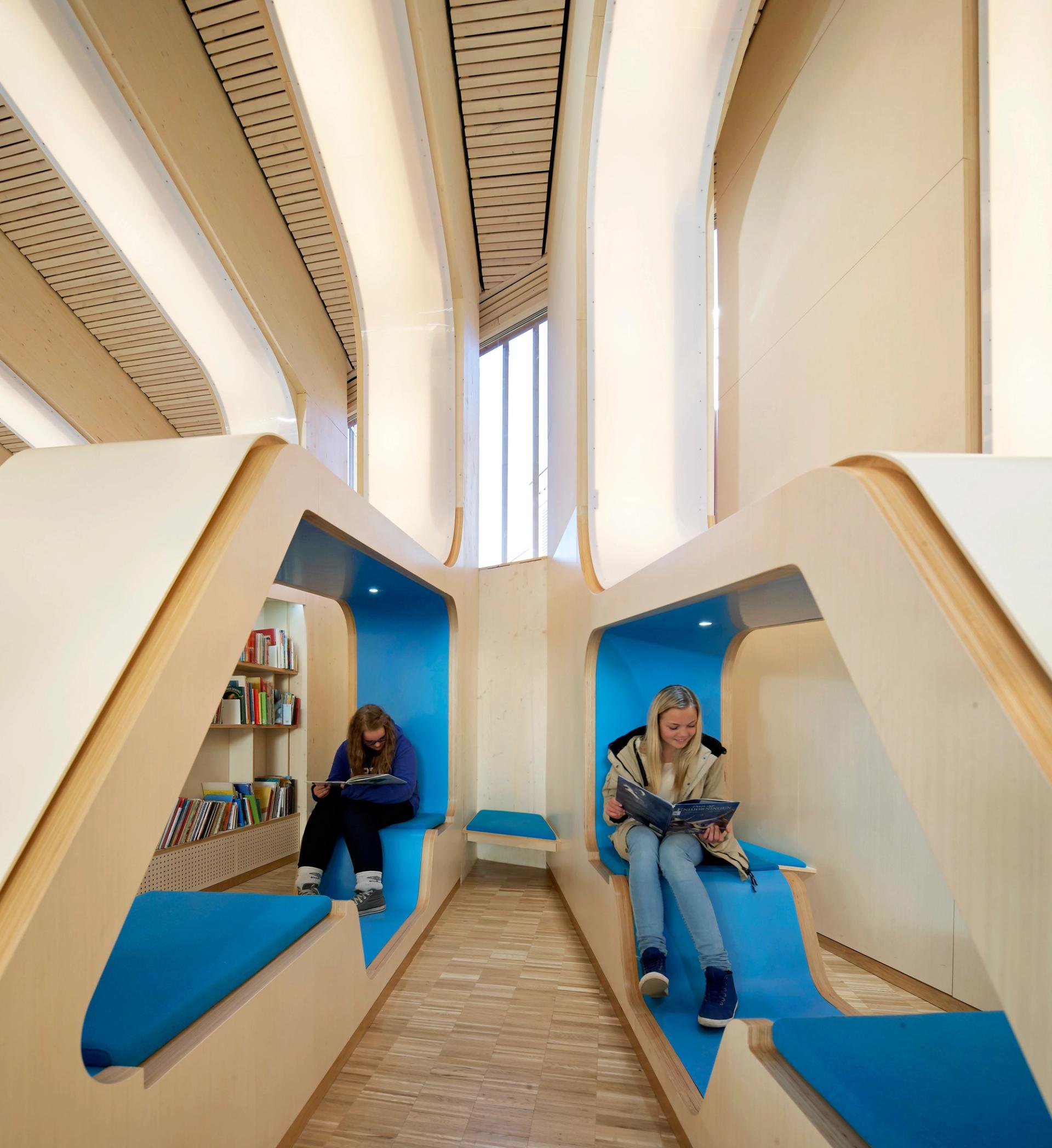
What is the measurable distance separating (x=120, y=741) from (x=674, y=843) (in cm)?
208

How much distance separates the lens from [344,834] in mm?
3646

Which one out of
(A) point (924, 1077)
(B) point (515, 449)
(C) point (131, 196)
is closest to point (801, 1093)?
(A) point (924, 1077)

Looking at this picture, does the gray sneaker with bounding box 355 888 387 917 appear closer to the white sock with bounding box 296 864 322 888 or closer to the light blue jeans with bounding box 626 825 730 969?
the white sock with bounding box 296 864 322 888

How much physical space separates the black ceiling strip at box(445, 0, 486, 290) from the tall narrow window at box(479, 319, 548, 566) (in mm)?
737

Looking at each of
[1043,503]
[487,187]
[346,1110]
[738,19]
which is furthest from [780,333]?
[346,1110]

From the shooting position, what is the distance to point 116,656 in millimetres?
1359

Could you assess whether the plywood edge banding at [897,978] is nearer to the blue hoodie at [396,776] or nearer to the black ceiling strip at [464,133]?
the blue hoodie at [396,776]

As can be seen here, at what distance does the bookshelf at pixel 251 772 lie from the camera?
14.3 feet

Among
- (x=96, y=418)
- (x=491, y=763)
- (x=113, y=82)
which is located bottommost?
(x=491, y=763)

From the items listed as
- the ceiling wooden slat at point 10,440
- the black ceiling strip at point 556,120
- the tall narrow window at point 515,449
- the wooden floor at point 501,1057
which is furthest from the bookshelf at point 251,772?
the black ceiling strip at point 556,120

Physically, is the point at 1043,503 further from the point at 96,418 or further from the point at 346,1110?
the point at 96,418

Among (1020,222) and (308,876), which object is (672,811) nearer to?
(308,876)

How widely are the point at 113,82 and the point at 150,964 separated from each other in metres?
4.35

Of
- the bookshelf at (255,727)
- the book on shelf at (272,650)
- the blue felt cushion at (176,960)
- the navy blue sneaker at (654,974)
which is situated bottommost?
the navy blue sneaker at (654,974)
